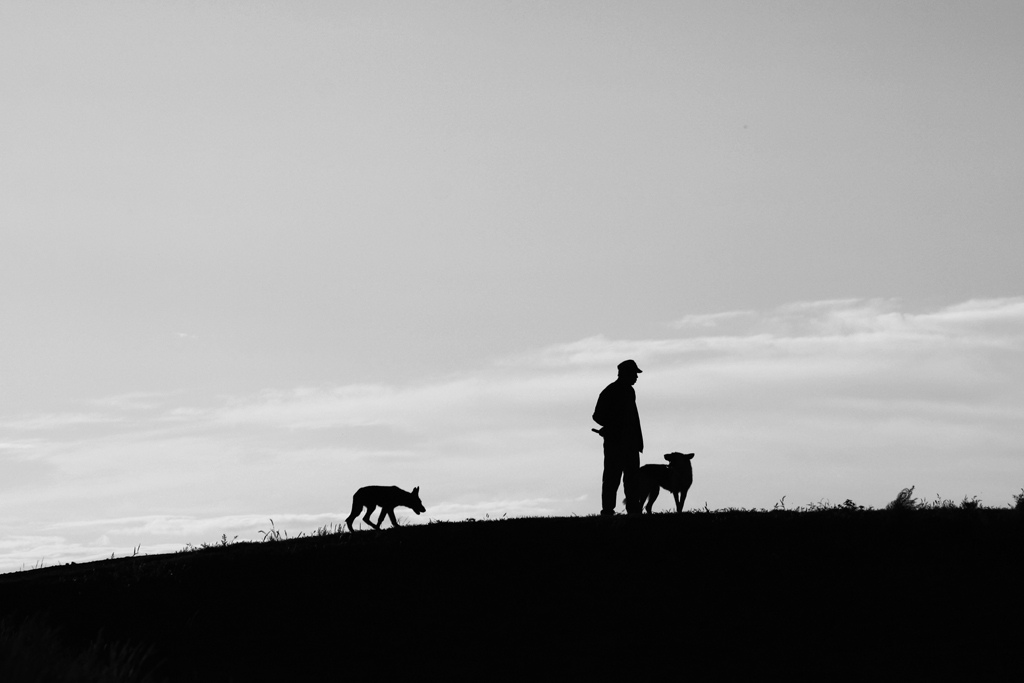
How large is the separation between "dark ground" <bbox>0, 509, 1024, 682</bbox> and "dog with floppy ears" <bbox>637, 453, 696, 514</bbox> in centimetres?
260

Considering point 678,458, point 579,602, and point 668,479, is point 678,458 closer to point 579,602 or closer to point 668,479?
point 668,479

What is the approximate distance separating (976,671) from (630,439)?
10.5m

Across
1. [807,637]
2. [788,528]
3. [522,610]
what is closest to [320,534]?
[522,610]

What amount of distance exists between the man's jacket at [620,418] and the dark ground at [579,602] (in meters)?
2.71

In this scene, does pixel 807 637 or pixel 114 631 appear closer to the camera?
pixel 807 637

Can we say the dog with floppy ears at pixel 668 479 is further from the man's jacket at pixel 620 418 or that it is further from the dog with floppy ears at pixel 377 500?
the dog with floppy ears at pixel 377 500

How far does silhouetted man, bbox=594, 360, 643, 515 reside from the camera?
971 inches

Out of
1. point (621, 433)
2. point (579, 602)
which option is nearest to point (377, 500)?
point (621, 433)

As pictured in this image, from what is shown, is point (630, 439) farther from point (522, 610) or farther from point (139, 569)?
point (139, 569)

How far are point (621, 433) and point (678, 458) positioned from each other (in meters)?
1.48

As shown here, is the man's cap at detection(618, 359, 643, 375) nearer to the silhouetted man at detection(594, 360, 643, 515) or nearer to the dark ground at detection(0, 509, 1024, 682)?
the silhouetted man at detection(594, 360, 643, 515)

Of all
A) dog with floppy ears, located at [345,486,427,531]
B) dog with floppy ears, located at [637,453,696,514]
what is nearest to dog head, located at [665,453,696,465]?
dog with floppy ears, located at [637,453,696,514]

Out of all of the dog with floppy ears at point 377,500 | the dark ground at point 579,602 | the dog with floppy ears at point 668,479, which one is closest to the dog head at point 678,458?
the dog with floppy ears at point 668,479

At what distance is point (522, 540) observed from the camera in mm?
20969
